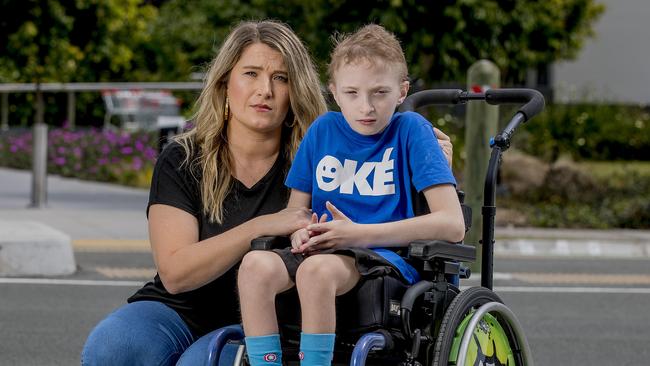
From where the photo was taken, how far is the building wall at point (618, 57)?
99.2ft

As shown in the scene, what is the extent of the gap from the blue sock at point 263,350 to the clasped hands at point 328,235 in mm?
268

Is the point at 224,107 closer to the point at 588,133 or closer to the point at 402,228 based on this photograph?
the point at 402,228

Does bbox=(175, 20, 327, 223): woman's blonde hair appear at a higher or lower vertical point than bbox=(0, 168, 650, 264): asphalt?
higher

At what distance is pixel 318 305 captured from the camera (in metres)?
3.76

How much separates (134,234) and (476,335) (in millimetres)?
8978

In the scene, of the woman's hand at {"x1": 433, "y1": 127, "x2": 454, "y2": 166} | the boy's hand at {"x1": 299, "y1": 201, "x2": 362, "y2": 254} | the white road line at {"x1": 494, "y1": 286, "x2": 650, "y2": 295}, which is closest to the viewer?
the boy's hand at {"x1": 299, "y1": 201, "x2": 362, "y2": 254}

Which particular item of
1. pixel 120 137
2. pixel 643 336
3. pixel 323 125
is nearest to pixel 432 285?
pixel 323 125

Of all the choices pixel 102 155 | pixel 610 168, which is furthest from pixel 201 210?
pixel 102 155

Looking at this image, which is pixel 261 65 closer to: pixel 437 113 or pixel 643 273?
pixel 643 273

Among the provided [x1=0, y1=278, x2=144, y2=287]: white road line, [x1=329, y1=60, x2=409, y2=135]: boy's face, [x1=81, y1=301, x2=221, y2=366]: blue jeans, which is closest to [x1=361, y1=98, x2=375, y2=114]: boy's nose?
[x1=329, y1=60, x2=409, y2=135]: boy's face

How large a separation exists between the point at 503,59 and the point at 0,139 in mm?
10851

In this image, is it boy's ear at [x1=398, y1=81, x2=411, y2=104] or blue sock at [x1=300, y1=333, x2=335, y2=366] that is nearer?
blue sock at [x1=300, y1=333, x2=335, y2=366]

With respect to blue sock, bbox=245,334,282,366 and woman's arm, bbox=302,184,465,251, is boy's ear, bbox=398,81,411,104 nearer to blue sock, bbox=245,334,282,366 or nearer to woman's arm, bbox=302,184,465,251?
woman's arm, bbox=302,184,465,251

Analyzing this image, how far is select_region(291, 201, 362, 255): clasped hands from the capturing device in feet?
12.8
